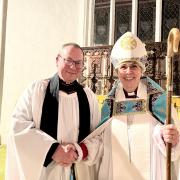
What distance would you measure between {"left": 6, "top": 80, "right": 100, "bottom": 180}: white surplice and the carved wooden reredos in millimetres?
2975

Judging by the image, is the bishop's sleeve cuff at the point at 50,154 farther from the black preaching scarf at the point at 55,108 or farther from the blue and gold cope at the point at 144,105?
the blue and gold cope at the point at 144,105

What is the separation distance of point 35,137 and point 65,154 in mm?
301

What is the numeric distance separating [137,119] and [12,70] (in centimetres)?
558

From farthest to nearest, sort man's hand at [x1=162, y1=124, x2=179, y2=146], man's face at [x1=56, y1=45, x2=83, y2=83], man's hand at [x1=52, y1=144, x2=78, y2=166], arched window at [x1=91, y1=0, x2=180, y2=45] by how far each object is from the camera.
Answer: arched window at [x1=91, y1=0, x2=180, y2=45] → man's face at [x1=56, y1=45, x2=83, y2=83] → man's hand at [x1=52, y1=144, x2=78, y2=166] → man's hand at [x1=162, y1=124, x2=179, y2=146]

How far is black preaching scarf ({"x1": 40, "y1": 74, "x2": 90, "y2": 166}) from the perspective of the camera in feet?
9.71

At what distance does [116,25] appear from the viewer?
746 centimetres

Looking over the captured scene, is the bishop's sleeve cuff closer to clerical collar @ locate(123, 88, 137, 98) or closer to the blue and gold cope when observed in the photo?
the blue and gold cope

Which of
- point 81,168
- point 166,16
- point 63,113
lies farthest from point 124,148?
point 166,16

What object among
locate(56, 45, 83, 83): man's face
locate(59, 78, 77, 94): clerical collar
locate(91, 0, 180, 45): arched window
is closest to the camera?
locate(56, 45, 83, 83): man's face

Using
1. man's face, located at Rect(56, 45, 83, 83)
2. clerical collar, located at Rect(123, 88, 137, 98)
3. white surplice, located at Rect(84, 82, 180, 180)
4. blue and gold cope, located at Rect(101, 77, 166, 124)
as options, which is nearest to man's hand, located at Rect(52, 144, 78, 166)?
white surplice, located at Rect(84, 82, 180, 180)

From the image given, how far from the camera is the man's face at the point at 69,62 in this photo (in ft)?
9.55

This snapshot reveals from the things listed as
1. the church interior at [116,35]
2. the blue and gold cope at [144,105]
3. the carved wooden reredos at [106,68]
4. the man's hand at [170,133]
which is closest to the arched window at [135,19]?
the church interior at [116,35]

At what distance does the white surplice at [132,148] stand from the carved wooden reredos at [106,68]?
8.75ft

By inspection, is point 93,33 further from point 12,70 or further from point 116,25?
point 12,70
